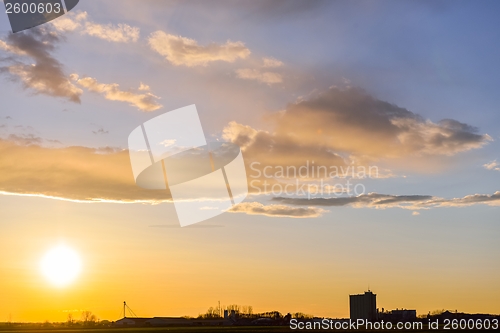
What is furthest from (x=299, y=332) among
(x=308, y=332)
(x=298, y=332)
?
(x=308, y=332)

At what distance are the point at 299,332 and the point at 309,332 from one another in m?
10.8

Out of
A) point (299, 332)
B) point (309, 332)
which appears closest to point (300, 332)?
point (299, 332)

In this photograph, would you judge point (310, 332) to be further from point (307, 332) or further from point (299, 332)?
point (299, 332)

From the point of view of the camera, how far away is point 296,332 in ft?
512

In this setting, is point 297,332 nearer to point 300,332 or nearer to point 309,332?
point 300,332

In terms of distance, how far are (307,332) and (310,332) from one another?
5.08 feet

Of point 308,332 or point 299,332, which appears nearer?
point 308,332

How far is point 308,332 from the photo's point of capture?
148 meters

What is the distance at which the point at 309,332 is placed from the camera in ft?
483

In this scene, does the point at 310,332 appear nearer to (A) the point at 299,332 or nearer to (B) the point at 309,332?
(B) the point at 309,332

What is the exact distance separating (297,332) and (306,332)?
343 inches

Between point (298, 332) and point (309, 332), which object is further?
point (298, 332)

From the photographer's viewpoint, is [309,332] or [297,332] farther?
[297,332]

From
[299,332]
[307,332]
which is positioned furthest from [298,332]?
[307,332]
